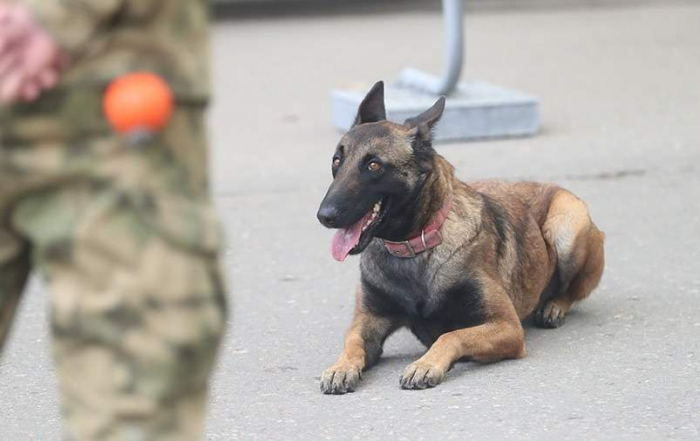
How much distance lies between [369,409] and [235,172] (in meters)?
4.38

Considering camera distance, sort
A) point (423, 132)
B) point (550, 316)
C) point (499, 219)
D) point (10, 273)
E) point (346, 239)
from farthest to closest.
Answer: point (550, 316) < point (499, 219) < point (423, 132) < point (346, 239) < point (10, 273)

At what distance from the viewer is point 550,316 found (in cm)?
569

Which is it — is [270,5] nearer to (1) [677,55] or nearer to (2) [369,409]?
(1) [677,55]

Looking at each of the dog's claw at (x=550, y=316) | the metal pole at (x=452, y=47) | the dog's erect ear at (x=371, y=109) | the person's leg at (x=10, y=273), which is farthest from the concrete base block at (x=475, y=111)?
the person's leg at (x=10, y=273)

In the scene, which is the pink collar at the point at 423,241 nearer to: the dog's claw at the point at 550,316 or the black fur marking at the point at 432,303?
the black fur marking at the point at 432,303

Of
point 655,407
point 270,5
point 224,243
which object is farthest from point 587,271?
point 270,5

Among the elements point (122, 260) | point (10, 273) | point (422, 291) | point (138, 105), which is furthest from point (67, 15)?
point (422, 291)

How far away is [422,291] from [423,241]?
0.62ft

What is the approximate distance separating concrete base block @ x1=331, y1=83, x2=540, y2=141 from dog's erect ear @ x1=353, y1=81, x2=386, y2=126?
3.52 m

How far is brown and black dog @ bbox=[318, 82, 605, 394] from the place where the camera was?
193 inches

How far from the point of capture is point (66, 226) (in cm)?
230

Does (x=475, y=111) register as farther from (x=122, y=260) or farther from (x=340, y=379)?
(x=122, y=260)

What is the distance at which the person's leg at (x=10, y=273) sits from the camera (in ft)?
8.07

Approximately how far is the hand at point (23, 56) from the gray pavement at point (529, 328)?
2299 mm
